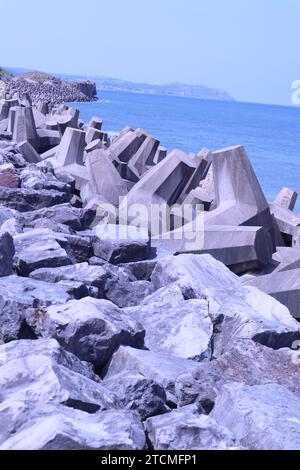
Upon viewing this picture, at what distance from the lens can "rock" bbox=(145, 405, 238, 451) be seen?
2.08 metres

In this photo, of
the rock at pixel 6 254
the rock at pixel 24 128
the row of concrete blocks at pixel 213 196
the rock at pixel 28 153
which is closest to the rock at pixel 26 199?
the row of concrete blocks at pixel 213 196

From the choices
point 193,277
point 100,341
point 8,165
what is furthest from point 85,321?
point 8,165

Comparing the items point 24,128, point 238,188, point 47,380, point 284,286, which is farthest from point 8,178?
point 47,380

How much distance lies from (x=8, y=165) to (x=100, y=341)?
410cm

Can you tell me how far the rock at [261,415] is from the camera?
2.15 metres

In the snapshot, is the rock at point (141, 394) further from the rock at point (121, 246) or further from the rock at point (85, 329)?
the rock at point (121, 246)

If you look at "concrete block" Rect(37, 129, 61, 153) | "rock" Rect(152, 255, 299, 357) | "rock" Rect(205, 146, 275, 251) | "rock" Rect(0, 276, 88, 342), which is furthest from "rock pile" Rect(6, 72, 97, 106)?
"rock" Rect(0, 276, 88, 342)

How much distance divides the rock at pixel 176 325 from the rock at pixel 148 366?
0.76 ft

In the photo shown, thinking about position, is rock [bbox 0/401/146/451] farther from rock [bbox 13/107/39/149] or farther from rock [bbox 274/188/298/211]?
rock [bbox 13/107/39/149]

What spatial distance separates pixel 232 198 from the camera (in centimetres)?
566

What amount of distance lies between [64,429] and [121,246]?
263 cm

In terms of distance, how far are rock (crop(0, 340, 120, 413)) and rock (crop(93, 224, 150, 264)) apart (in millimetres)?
1977
